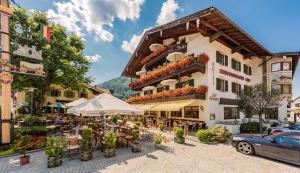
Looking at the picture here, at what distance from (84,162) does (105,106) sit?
10.8 feet

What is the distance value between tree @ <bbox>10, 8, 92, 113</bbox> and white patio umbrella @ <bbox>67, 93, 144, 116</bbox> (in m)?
8.27

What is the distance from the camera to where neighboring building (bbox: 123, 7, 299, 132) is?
17719mm

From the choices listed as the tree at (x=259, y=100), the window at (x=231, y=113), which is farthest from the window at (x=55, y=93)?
the tree at (x=259, y=100)

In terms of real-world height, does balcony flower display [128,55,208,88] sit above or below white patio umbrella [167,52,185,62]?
below

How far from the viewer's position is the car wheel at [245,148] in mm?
10038

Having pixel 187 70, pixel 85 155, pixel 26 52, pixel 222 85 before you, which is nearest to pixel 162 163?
pixel 85 155

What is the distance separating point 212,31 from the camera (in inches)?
737

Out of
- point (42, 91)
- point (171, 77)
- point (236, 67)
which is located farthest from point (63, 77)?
point (236, 67)

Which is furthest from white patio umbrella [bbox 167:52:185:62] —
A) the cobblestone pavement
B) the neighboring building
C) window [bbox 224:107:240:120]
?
the cobblestone pavement

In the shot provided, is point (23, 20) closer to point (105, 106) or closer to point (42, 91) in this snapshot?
point (42, 91)

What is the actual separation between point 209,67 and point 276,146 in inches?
Result: 414

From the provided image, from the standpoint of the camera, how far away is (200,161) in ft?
29.0

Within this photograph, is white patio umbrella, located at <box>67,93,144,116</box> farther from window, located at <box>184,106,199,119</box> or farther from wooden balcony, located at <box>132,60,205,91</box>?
window, located at <box>184,106,199,119</box>

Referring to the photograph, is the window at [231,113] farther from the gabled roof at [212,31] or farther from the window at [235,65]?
the gabled roof at [212,31]
